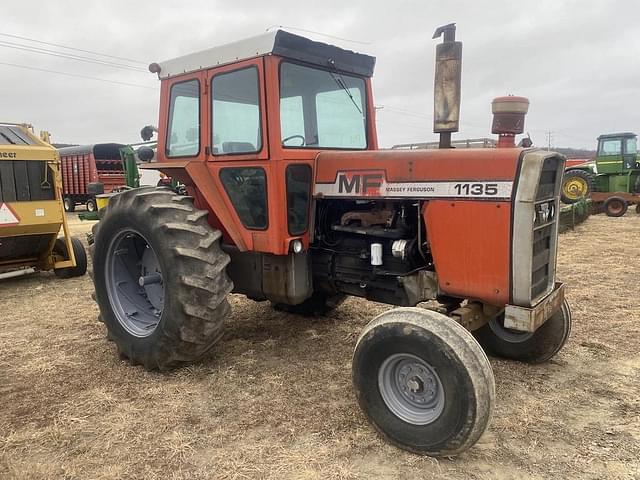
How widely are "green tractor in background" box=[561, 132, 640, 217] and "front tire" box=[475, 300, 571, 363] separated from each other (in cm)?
1280

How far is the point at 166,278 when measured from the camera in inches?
147

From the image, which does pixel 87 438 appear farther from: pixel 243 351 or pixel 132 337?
pixel 243 351

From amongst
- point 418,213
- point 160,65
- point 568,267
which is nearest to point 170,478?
point 418,213

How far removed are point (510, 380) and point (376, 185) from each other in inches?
68.4

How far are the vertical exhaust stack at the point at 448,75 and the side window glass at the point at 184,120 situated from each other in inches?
77.1

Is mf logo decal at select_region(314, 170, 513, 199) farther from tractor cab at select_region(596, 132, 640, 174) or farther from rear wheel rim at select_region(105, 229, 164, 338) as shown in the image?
tractor cab at select_region(596, 132, 640, 174)

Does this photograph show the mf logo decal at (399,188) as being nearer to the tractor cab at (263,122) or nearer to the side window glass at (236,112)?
the tractor cab at (263,122)

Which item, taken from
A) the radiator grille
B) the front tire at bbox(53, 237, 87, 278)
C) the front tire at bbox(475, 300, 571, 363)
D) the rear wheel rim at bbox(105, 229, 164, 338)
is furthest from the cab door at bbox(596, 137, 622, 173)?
the rear wheel rim at bbox(105, 229, 164, 338)

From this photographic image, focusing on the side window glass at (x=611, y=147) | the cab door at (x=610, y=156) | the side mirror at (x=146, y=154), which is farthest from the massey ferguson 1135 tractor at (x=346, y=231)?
the side window glass at (x=611, y=147)

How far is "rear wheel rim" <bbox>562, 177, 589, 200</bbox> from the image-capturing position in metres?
15.7

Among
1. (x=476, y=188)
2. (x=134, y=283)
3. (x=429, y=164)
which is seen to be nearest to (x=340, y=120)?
(x=429, y=164)

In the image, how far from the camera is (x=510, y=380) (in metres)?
3.81

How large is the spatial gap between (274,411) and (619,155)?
15707 millimetres

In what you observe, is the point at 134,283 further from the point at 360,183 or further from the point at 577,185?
the point at 577,185
